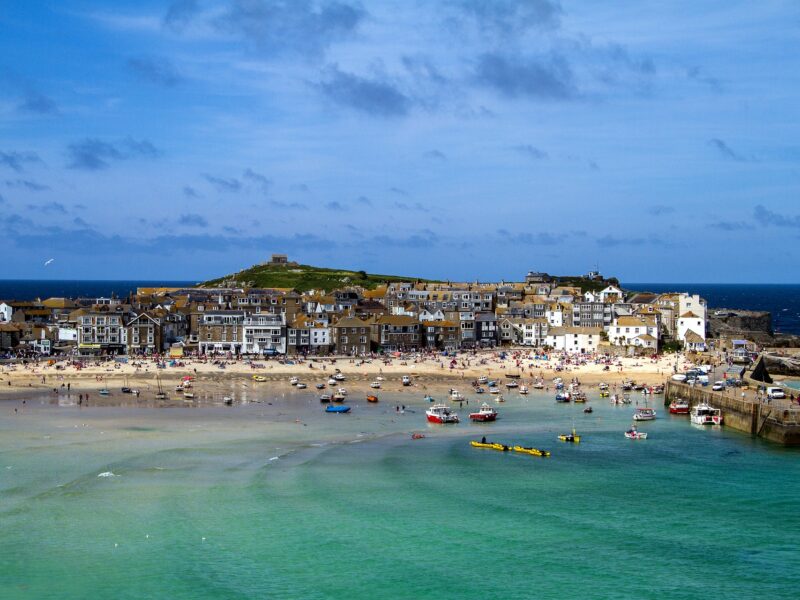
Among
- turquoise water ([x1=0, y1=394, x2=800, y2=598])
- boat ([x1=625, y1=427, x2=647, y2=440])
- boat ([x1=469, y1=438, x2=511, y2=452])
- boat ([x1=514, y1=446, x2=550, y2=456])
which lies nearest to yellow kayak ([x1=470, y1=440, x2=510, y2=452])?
boat ([x1=469, y1=438, x2=511, y2=452])

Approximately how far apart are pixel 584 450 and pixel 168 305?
240ft

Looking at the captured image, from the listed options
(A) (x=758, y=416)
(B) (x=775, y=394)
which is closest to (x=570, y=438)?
(A) (x=758, y=416)

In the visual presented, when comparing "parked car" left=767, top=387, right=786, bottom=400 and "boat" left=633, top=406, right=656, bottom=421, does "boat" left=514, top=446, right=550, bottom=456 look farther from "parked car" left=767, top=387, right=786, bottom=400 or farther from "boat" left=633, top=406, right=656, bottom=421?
"parked car" left=767, top=387, right=786, bottom=400

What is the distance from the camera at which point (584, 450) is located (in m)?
50.5

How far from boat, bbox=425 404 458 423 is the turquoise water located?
3991 mm

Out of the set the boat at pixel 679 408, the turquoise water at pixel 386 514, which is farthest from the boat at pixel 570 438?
Result: the boat at pixel 679 408

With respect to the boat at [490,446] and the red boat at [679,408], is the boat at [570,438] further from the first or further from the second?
the red boat at [679,408]

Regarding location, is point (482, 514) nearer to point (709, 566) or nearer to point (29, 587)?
point (709, 566)

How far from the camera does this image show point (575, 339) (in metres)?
104

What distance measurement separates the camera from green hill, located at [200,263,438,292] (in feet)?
517

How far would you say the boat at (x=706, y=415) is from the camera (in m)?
60.1

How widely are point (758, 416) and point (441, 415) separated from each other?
1969cm

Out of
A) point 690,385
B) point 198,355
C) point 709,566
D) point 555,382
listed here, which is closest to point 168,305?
point 198,355

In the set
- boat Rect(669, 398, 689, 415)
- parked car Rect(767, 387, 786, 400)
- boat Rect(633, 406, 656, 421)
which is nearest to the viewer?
parked car Rect(767, 387, 786, 400)
